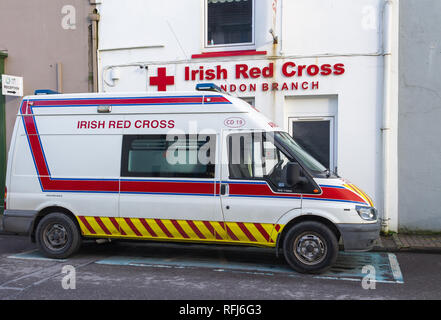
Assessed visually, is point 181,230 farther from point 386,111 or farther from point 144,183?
point 386,111

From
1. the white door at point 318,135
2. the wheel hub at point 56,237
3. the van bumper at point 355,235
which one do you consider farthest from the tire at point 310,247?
the white door at point 318,135

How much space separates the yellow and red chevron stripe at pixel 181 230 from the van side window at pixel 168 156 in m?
0.71

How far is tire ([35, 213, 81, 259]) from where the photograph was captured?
7602 mm

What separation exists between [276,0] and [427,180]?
16.6 ft

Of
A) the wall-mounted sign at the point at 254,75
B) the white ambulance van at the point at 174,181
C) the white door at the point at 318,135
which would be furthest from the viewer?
the white door at the point at 318,135

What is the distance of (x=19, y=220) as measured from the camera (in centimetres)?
780

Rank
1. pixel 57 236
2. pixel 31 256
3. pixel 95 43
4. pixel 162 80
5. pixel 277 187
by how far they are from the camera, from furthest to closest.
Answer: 1. pixel 95 43
2. pixel 162 80
3. pixel 31 256
4. pixel 57 236
5. pixel 277 187

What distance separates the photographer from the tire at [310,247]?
658 cm

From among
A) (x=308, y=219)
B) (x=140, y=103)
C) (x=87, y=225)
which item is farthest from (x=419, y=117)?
(x=87, y=225)

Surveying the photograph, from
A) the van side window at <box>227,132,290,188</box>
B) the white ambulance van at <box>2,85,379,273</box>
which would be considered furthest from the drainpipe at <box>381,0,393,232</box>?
the van side window at <box>227,132,290,188</box>

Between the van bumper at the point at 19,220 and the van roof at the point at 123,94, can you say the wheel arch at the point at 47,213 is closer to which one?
the van bumper at the point at 19,220

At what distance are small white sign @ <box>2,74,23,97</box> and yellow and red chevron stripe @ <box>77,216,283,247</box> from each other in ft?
19.2

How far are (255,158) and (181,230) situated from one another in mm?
1522

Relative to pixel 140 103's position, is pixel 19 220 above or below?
below
